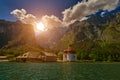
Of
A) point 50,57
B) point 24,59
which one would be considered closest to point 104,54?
point 50,57

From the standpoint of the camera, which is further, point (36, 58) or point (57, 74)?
point (36, 58)

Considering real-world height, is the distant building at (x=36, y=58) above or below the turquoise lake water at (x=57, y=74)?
above

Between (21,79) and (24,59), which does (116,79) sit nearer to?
(21,79)

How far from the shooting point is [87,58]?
149875 mm

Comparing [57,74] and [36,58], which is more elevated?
[36,58]

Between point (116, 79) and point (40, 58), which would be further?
point (40, 58)

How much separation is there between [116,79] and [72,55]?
326ft

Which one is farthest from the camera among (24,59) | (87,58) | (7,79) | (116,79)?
(87,58)

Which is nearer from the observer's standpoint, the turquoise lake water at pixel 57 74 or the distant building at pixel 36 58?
the turquoise lake water at pixel 57 74

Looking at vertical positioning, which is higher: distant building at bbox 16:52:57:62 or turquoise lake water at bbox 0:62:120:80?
distant building at bbox 16:52:57:62

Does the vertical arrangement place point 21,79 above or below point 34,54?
below

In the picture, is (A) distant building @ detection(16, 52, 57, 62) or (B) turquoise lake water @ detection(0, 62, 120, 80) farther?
(A) distant building @ detection(16, 52, 57, 62)

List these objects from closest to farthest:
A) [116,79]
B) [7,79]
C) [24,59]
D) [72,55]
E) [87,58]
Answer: [7,79]
[116,79]
[24,59]
[72,55]
[87,58]

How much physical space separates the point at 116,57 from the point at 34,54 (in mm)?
52765
